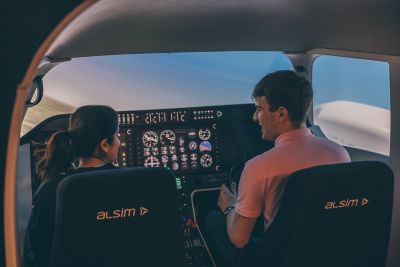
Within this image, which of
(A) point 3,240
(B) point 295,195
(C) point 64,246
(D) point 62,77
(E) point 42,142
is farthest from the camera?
(D) point 62,77

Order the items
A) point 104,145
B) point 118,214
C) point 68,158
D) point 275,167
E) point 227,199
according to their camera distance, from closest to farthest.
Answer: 1. point 118,214
2. point 275,167
3. point 104,145
4. point 68,158
5. point 227,199

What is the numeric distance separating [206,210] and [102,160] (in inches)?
58.0

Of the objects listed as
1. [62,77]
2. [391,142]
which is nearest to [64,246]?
[391,142]

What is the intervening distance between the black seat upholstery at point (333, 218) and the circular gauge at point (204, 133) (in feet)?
5.06

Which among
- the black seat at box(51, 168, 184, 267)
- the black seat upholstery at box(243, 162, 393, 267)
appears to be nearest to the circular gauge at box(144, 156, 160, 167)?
the black seat upholstery at box(243, 162, 393, 267)

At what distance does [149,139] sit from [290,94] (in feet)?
4.72

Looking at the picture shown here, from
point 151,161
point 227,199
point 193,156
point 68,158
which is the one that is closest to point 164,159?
point 151,161

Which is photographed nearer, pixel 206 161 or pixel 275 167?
pixel 275 167

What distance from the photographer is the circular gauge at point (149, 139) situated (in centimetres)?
365

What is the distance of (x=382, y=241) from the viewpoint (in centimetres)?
227

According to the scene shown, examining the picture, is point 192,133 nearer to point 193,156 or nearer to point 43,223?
point 193,156

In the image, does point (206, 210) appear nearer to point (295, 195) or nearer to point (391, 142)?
point (391, 142)

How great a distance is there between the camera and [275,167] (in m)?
2.28

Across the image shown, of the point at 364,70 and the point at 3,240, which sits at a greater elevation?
the point at 364,70
